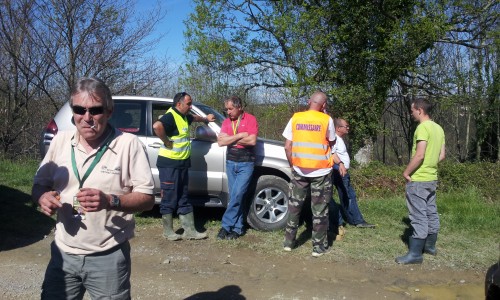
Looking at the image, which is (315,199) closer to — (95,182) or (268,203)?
(268,203)

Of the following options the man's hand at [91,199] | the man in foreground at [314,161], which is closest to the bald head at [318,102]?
the man in foreground at [314,161]

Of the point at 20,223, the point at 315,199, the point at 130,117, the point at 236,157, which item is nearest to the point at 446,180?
the point at 315,199

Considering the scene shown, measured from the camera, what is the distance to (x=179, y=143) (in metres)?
6.15

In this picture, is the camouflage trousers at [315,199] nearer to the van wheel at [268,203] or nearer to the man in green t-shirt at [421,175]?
the van wheel at [268,203]

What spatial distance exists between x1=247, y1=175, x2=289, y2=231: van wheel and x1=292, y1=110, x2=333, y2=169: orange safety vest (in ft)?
3.37

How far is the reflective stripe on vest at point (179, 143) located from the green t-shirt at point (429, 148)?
275cm

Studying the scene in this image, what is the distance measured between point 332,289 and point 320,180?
4.24 feet

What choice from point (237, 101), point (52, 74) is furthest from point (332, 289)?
point (52, 74)

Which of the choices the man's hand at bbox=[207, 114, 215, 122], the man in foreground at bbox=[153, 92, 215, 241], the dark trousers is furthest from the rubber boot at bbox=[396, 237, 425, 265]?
the man's hand at bbox=[207, 114, 215, 122]

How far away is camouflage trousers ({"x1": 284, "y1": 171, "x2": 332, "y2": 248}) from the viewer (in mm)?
5742

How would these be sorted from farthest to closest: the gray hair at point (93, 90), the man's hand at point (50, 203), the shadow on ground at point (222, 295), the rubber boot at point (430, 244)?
1. the rubber boot at point (430, 244)
2. the shadow on ground at point (222, 295)
3. the gray hair at point (93, 90)
4. the man's hand at point (50, 203)

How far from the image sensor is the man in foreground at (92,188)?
2621 mm

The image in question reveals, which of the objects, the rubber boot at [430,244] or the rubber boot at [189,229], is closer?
the rubber boot at [430,244]

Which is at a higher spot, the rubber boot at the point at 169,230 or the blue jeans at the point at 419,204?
the blue jeans at the point at 419,204
